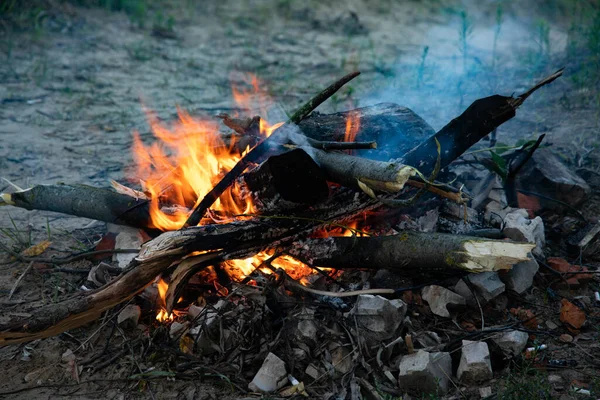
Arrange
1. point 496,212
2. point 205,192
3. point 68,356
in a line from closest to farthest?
1. point 68,356
2. point 205,192
3. point 496,212

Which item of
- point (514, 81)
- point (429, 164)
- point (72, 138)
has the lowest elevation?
point (72, 138)

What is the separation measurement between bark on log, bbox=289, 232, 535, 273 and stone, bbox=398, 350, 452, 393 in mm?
490

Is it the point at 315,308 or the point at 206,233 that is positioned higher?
the point at 206,233

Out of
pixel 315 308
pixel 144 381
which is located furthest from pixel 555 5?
pixel 144 381

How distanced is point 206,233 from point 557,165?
277 cm

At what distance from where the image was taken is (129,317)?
2.96 meters

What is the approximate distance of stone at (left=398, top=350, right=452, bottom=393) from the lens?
2.48 m

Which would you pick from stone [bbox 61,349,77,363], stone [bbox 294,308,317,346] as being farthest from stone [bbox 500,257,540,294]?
stone [bbox 61,349,77,363]

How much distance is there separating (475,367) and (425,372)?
262 mm

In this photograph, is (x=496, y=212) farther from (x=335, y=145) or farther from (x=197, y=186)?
(x=197, y=186)

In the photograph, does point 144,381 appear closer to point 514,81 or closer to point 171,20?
point 514,81

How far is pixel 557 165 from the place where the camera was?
4055 millimetres

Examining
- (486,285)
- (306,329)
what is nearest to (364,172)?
(306,329)

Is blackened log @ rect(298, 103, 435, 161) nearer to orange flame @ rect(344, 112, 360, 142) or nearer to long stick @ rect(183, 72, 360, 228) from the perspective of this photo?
orange flame @ rect(344, 112, 360, 142)
